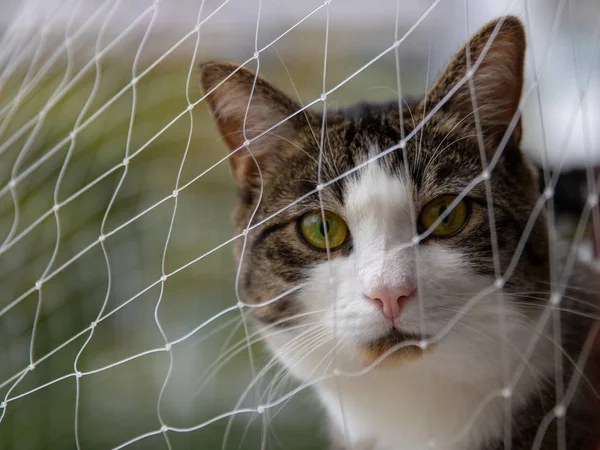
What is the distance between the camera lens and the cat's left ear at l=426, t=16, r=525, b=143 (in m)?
0.74

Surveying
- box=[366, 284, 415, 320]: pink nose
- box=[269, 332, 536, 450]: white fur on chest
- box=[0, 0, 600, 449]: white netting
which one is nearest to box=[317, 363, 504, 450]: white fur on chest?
box=[269, 332, 536, 450]: white fur on chest

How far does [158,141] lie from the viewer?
1555mm

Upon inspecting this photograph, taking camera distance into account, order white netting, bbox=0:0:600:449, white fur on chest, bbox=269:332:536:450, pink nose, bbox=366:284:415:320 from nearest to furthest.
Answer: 1. pink nose, bbox=366:284:415:320
2. white fur on chest, bbox=269:332:536:450
3. white netting, bbox=0:0:600:449

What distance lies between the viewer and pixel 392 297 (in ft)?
2.25

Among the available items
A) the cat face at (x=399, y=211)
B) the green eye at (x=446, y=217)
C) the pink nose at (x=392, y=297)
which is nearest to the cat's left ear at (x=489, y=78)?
the cat face at (x=399, y=211)

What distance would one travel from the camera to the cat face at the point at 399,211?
0.72m

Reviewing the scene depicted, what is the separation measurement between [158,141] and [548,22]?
964mm

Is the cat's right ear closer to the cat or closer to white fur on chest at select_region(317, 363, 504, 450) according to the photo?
the cat

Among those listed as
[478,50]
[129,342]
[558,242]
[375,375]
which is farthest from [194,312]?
[478,50]

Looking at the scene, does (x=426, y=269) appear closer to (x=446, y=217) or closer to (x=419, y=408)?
(x=446, y=217)

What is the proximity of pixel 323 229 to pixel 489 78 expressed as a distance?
12.1 inches

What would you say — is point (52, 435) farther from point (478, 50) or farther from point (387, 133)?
point (478, 50)

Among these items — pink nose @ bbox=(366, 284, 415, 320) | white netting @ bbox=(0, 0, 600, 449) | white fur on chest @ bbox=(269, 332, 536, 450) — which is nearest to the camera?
pink nose @ bbox=(366, 284, 415, 320)

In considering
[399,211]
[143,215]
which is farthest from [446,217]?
[143,215]
